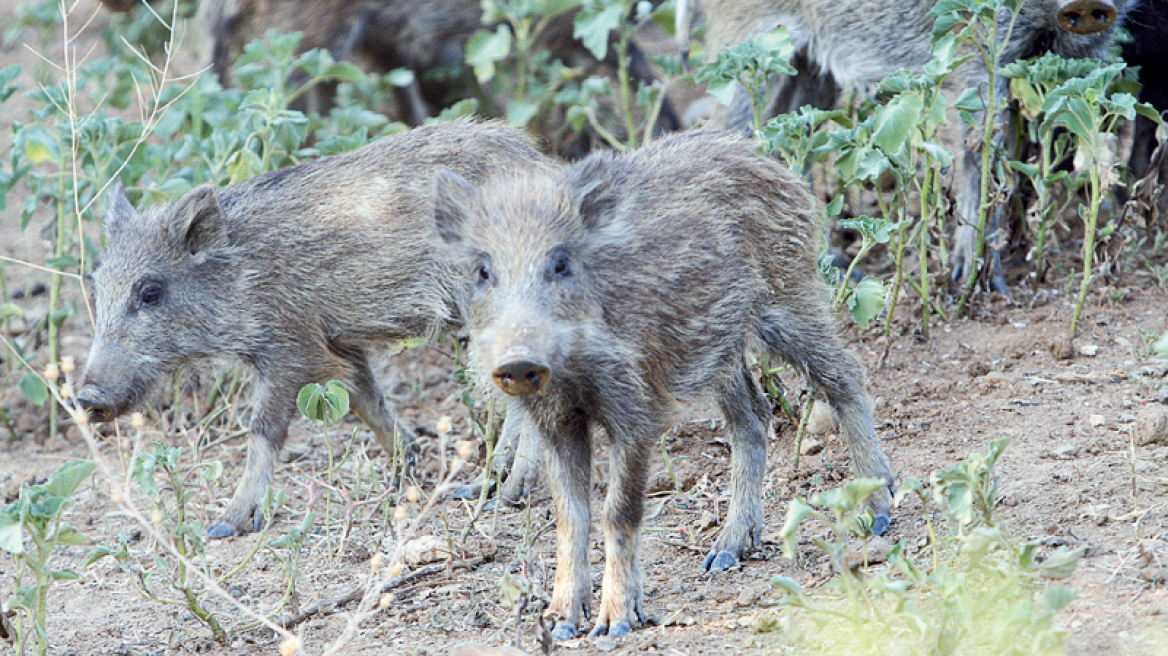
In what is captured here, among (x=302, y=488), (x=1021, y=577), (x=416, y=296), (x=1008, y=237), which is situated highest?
(x=1021, y=577)

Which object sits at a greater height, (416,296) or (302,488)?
(416,296)

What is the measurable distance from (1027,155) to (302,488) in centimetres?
369

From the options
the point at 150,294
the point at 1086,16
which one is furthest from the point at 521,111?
the point at 1086,16

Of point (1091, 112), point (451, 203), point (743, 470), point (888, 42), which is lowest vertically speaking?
point (743, 470)

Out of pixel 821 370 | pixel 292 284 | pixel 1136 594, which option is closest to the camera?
pixel 1136 594

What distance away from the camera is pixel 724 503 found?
16.0 feet

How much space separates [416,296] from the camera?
5336 millimetres

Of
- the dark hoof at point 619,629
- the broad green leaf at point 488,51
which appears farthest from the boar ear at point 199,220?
the broad green leaf at point 488,51

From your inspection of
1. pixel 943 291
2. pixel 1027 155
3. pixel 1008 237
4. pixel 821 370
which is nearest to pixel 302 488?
pixel 821 370

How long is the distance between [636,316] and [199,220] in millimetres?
2067

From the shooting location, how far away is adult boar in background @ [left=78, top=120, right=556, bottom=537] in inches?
206

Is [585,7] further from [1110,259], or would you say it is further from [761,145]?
[1110,259]

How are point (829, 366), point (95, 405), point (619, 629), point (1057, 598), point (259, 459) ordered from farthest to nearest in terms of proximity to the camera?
point (259, 459) → point (95, 405) → point (829, 366) → point (619, 629) → point (1057, 598)

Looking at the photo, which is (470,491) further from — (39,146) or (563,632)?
(39,146)
